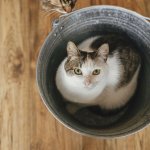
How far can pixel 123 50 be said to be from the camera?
1085 mm

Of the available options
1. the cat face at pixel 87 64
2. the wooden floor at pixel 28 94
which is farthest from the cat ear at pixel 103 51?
the wooden floor at pixel 28 94

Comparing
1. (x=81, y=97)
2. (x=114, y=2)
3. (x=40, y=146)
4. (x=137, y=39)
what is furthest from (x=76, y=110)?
(x=114, y=2)

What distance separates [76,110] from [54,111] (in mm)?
249

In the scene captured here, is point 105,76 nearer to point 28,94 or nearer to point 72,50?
point 72,50

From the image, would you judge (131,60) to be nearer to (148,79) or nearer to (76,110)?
(148,79)

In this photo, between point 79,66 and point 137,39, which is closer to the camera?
point 79,66

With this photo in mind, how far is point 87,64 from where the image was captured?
919mm

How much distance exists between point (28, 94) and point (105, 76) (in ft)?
1.22

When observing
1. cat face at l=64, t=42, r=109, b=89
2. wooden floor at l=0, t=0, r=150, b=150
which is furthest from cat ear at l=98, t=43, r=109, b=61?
wooden floor at l=0, t=0, r=150, b=150

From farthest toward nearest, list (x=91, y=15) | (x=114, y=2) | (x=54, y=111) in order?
(x=114, y=2)
(x=91, y=15)
(x=54, y=111)

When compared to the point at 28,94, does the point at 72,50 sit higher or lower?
higher

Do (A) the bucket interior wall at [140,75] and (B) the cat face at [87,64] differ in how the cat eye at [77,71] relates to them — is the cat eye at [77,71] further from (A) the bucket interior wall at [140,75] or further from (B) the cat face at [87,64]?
(A) the bucket interior wall at [140,75]

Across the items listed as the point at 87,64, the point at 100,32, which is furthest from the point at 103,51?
the point at 100,32

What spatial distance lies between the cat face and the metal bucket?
0.32ft
